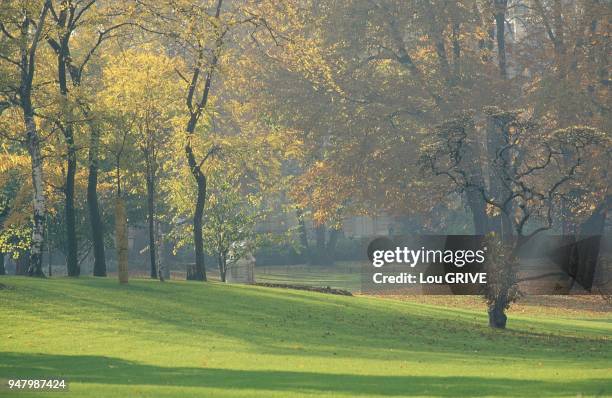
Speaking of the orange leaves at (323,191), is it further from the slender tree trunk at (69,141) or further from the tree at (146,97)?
the slender tree trunk at (69,141)

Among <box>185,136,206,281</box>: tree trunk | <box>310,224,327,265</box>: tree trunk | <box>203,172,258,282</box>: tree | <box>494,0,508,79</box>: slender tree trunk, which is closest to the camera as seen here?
<box>185,136,206,281</box>: tree trunk

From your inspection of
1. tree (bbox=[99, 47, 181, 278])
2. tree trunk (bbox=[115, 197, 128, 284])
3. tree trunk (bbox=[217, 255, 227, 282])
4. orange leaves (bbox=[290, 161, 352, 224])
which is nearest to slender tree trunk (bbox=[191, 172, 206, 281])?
tree (bbox=[99, 47, 181, 278])

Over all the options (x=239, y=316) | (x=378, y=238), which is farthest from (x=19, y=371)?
(x=378, y=238)

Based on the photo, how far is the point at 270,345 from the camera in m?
27.4

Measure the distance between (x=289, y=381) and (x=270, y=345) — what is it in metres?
8.11

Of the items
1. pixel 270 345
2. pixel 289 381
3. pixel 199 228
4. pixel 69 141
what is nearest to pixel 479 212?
pixel 199 228

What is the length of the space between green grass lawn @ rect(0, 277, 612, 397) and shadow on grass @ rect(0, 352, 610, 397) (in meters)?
0.03

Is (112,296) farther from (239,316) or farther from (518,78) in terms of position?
(518,78)

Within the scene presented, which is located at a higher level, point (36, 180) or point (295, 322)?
point (36, 180)

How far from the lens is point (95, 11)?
40375mm

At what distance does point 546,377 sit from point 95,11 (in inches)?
1008

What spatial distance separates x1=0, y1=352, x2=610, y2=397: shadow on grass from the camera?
59.8 feet

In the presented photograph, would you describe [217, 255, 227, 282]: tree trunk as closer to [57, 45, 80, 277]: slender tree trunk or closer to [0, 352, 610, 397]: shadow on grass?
[57, 45, 80, 277]: slender tree trunk

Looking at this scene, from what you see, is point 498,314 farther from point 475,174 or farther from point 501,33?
point 501,33
